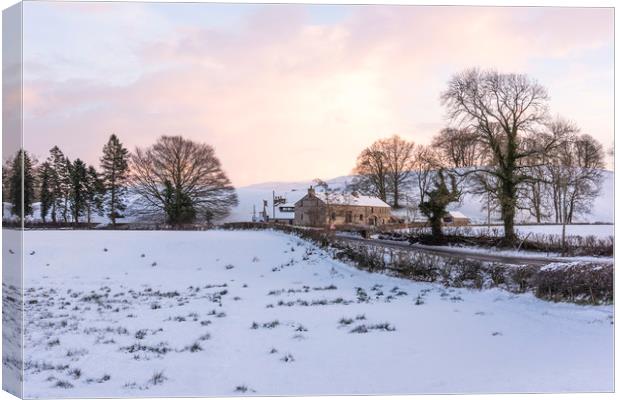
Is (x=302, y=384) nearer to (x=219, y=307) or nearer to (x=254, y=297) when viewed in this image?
(x=219, y=307)

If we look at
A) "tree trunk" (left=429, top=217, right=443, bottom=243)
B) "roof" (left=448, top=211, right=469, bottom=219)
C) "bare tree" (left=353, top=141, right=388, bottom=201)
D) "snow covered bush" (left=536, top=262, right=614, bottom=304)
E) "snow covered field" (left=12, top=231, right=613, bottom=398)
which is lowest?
"snow covered field" (left=12, top=231, right=613, bottom=398)

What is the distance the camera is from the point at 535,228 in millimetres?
7863

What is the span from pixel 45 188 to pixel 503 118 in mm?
7557

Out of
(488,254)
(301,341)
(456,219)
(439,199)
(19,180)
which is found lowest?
(301,341)

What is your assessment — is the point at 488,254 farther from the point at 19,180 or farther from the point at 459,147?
the point at 19,180

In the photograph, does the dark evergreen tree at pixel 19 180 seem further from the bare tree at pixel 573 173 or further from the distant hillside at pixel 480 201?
the bare tree at pixel 573 173

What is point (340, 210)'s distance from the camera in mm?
16328

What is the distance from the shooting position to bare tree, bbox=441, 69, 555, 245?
6.31 metres

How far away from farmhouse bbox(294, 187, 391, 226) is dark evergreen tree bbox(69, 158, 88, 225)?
438cm

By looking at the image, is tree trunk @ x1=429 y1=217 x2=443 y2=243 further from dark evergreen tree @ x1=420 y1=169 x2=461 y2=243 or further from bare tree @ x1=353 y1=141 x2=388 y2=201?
bare tree @ x1=353 y1=141 x2=388 y2=201

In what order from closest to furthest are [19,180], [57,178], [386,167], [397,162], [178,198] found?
[19,180] < [386,167] < [57,178] < [397,162] < [178,198]

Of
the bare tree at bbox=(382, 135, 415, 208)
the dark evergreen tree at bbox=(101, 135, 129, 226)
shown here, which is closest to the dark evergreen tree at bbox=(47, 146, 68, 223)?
the dark evergreen tree at bbox=(101, 135, 129, 226)

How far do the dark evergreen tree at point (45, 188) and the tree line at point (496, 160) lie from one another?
4.25m

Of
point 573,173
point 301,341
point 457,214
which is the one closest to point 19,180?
point 301,341
